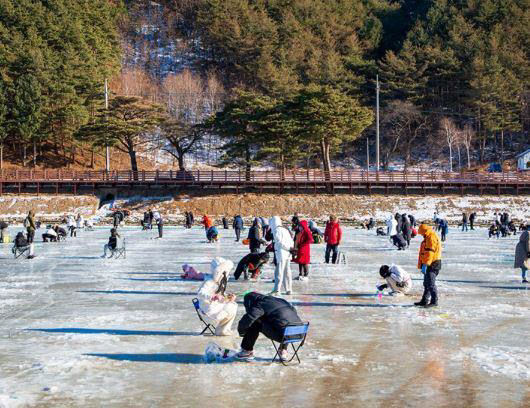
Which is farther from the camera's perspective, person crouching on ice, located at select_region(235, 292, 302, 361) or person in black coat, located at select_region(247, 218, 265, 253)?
person in black coat, located at select_region(247, 218, 265, 253)

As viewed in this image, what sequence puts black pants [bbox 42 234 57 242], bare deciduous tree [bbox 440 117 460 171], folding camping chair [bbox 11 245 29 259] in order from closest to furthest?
folding camping chair [bbox 11 245 29 259] → black pants [bbox 42 234 57 242] → bare deciduous tree [bbox 440 117 460 171]

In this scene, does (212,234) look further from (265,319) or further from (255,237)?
(265,319)

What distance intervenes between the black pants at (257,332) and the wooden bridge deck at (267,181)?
4831 cm

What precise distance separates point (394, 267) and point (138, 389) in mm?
8033

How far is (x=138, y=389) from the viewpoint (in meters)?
7.38

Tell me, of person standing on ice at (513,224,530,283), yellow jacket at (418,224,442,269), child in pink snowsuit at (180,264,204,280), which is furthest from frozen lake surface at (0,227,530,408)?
yellow jacket at (418,224,442,269)

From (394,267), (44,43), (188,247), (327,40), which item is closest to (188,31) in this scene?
(327,40)

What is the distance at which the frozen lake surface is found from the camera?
720 cm

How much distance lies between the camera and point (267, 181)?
2242 inches

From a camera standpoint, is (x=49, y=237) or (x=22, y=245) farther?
(x=49, y=237)

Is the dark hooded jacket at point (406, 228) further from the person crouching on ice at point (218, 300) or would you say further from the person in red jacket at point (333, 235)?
the person crouching on ice at point (218, 300)

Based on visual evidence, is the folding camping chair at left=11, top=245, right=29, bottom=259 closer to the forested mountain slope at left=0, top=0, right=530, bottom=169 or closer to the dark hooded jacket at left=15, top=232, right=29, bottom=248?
the dark hooded jacket at left=15, top=232, right=29, bottom=248

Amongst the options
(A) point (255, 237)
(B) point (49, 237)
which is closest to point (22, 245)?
(B) point (49, 237)

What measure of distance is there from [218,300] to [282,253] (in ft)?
13.5
